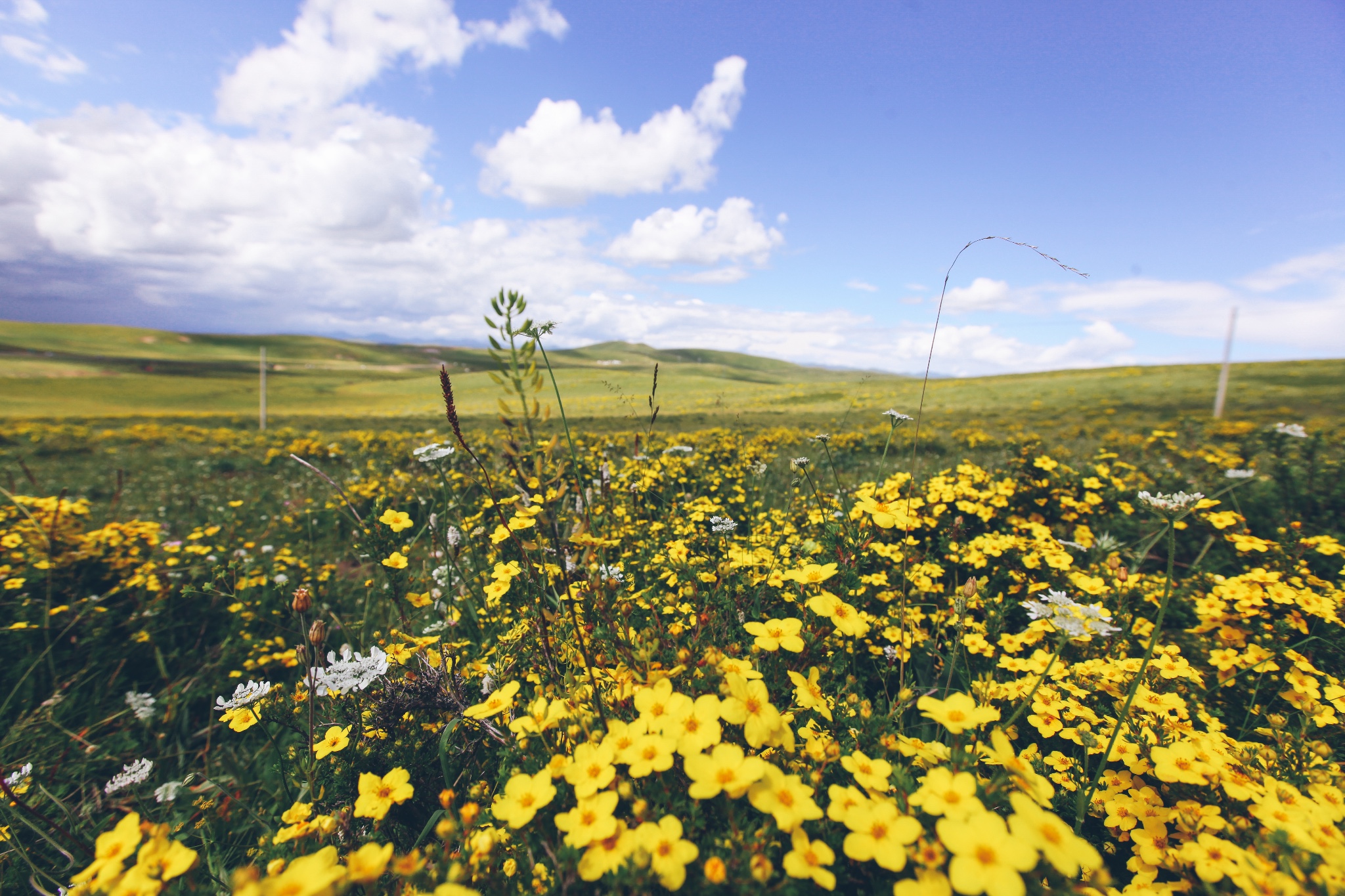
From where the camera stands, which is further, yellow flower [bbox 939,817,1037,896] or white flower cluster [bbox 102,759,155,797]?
white flower cluster [bbox 102,759,155,797]

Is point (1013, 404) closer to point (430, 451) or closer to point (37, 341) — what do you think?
point (430, 451)

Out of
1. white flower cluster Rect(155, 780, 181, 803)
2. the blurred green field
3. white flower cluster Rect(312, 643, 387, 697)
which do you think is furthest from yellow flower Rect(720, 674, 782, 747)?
white flower cluster Rect(155, 780, 181, 803)

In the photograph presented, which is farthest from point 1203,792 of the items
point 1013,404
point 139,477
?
point 1013,404

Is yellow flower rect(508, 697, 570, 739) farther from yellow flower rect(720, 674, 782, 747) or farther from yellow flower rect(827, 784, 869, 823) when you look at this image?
yellow flower rect(827, 784, 869, 823)

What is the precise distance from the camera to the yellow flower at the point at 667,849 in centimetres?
96

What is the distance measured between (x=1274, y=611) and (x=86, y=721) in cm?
663

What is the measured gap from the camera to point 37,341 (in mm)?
63312

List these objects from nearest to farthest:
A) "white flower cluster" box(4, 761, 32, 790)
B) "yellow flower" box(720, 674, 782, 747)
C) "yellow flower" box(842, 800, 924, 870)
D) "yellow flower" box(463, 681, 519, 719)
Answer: "yellow flower" box(842, 800, 924, 870), "yellow flower" box(720, 674, 782, 747), "yellow flower" box(463, 681, 519, 719), "white flower cluster" box(4, 761, 32, 790)

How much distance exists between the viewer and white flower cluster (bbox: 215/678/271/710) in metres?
1.93

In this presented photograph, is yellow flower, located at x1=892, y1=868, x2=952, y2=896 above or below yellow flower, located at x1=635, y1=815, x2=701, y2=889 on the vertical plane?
above

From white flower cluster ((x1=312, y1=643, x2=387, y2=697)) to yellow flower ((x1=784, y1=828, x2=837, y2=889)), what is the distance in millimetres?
1662

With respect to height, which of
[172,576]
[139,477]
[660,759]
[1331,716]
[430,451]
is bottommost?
[139,477]

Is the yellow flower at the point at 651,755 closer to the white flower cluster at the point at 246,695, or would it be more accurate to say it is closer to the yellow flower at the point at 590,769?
the yellow flower at the point at 590,769

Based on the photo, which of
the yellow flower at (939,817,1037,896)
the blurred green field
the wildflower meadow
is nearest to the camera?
the yellow flower at (939,817,1037,896)
